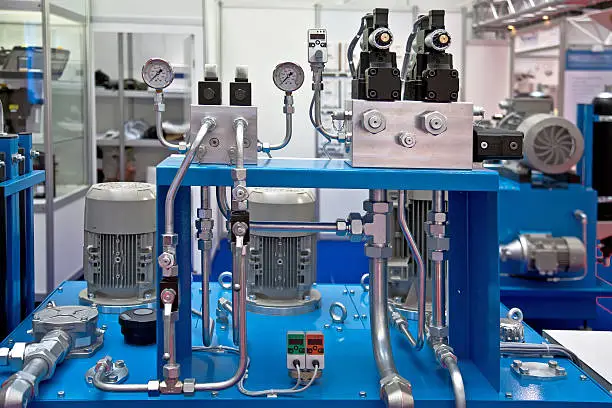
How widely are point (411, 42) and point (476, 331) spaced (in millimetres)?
778

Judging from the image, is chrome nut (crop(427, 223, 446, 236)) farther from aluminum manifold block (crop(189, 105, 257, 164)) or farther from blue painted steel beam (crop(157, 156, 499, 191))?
aluminum manifold block (crop(189, 105, 257, 164))

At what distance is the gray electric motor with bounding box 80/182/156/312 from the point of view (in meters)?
2.50

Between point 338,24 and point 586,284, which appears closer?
point 586,284

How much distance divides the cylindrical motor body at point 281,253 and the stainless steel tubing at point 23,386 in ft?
2.70

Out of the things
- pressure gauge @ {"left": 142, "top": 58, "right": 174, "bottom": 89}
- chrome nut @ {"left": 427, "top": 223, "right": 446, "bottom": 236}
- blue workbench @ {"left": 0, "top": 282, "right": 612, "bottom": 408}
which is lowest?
blue workbench @ {"left": 0, "top": 282, "right": 612, "bottom": 408}

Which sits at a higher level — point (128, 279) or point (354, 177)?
point (354, 177)

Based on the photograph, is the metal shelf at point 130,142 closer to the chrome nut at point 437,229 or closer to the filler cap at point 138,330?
the filler cap at point 138,330

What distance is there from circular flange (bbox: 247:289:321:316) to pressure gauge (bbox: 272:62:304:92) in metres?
Answer: 0.77

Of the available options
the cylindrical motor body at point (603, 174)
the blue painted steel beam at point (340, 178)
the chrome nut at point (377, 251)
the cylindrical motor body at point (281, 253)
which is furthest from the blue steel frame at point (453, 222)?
the cylindrical motor body at point (603, 174)

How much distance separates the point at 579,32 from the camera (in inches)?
287

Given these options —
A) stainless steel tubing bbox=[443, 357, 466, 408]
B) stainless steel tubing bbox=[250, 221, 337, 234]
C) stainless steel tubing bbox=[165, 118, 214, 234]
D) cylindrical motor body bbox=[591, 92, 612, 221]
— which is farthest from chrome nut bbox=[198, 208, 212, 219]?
cylindrical motor body bbox=[591, 92, 612, 221]

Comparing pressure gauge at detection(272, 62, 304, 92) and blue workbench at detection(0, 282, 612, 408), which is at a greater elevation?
pressure gauge at detection(272, 62, 304, 92)

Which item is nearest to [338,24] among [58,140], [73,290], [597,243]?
[58,140]

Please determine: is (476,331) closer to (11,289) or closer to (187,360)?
(187,360)
